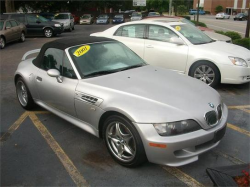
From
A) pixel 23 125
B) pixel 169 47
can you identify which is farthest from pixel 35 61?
pixel 169 47

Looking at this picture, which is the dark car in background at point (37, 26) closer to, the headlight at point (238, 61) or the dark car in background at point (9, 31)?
the dark car in background at point (9, 31)

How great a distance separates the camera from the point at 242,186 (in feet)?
6.93

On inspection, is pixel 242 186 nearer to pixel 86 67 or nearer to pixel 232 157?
pixel 232 157

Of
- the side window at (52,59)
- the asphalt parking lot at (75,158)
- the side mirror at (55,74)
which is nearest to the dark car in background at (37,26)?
the asphalt parking lot at (75,158)

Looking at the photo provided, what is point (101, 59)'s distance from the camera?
4086mm

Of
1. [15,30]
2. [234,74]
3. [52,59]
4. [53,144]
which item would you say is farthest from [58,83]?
[15,30]

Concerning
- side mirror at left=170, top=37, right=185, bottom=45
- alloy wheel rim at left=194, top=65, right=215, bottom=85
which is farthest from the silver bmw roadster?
alloy wheel rim at left=194, top=65, right=215, bottom=85

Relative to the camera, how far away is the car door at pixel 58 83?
3.83 meters

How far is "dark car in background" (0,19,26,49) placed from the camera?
13.7 m

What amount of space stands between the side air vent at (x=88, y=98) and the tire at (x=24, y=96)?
65.3 inches

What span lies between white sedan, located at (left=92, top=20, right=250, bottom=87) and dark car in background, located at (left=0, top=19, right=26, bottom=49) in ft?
29.7

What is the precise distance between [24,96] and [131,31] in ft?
11.2

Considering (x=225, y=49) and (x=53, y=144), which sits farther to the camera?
(x=225, y=49)

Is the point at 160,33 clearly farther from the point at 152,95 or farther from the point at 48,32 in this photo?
the point at 48,32
